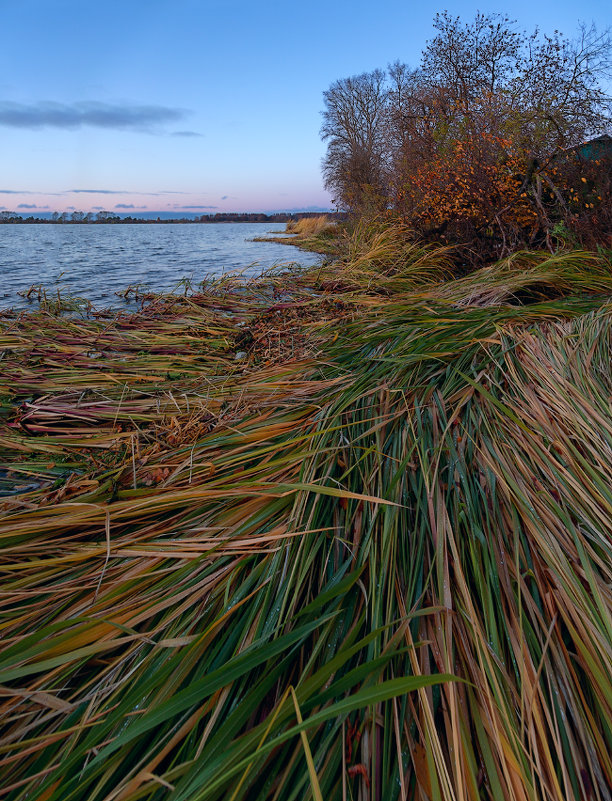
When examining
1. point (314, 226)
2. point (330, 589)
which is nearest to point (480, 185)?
point (330, 589)

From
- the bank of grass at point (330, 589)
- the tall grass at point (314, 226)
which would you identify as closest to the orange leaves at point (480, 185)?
the bank of grass at point (330, 589)

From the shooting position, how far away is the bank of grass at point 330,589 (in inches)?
20.5

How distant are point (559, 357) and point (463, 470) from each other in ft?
2.56

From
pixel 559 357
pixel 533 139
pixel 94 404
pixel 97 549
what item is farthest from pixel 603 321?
pixel 533 139

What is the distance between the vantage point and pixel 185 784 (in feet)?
1.62

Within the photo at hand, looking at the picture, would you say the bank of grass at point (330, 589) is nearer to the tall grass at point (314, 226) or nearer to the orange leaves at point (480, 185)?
the orange leaves at point (480, 185)

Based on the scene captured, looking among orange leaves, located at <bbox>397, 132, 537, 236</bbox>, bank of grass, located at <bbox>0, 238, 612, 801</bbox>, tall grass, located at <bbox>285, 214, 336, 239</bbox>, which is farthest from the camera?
tall grass, located at <bbox>285, 214, 336, 239</bbox>

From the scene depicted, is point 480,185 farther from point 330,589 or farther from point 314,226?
point 314,226

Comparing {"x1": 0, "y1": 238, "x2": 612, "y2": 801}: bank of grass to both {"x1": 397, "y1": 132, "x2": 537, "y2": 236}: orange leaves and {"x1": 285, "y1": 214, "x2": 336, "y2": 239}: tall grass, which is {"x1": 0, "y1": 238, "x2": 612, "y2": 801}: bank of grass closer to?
{"x1": 397, "y1": 132, "x2": 537, "y2": 236}: orange leaves

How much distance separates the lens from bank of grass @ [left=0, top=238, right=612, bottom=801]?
0.52 meters

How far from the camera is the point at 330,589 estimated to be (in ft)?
2.30

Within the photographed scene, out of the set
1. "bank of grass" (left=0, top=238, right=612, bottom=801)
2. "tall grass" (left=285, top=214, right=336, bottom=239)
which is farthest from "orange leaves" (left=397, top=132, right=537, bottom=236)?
"tall grass" (left=285, top=214, right=336, bottom=239)

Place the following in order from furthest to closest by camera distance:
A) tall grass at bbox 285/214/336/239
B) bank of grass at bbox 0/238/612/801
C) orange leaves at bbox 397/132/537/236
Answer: tall grass at bbox 285/214/336/239, orange leaves at bbox 397/132/537/236, bank of grass at bbox 0/238/612/801

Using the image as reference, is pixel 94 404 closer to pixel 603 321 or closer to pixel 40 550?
pixel 40 550
